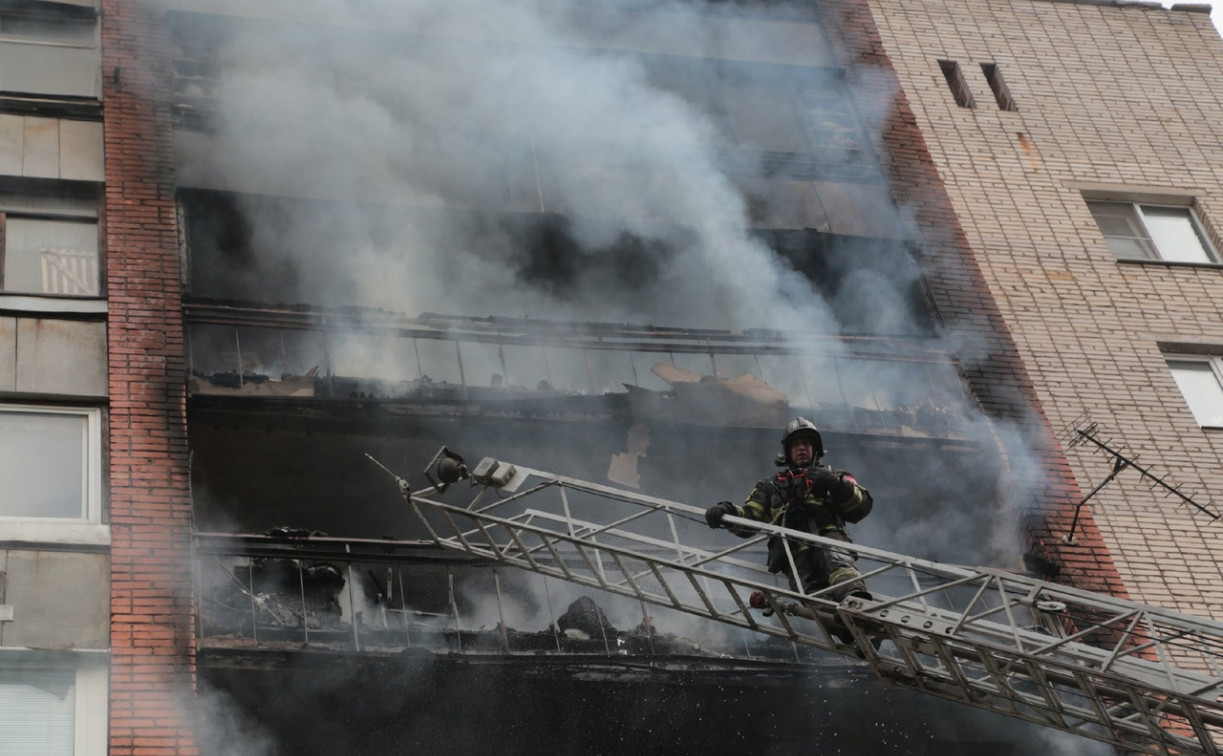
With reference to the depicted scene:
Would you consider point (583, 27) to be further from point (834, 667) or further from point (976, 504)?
point (834, 667)

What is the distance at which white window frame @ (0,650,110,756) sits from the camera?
35.2 feet

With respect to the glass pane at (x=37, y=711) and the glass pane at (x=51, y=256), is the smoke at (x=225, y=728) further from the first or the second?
the glass pane at (x=51, y=256)

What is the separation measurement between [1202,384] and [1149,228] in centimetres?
233

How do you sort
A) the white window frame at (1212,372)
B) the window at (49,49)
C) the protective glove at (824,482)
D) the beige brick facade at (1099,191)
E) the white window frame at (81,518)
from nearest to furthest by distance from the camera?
the protective glove at (824,482), the white window frame at (81,518), the window at (49,49), the beige brick facade at (1099,191), the white window frame at (1212,372)

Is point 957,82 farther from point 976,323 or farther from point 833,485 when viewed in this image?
point 833,485

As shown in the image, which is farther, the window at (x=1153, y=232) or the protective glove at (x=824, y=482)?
the window at (x=1153, y=232)

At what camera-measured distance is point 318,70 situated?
53.0 ft

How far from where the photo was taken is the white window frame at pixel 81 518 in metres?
11.4

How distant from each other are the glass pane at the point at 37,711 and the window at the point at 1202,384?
430 inches

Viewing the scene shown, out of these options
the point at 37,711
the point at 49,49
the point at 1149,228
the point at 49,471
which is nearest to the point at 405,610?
A: the point at 37,711

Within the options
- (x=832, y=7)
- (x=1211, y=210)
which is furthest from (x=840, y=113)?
(x=1211, y=210)

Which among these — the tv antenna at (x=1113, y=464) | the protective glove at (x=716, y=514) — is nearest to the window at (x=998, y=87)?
the tv antenna at (x=1113, y=464)

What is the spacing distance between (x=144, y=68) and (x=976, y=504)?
895cm

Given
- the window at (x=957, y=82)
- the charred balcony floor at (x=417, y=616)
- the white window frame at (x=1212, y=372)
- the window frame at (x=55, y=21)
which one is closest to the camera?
the charred balcony floor at (x=417, y=616)
